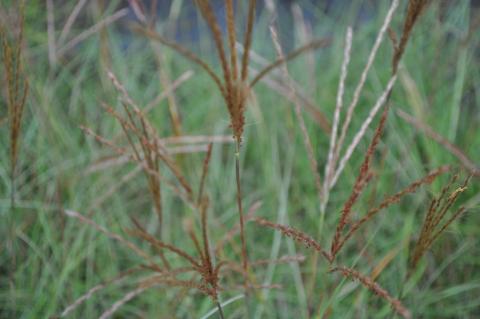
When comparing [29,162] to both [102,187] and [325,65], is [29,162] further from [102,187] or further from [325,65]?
[325,65]

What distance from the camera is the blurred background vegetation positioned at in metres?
1.39

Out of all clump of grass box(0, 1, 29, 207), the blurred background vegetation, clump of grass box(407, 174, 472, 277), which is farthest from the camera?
the blurred background vegetation

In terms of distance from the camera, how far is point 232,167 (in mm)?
1818

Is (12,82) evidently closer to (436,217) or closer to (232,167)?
(436,217)

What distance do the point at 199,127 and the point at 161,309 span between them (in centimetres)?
76

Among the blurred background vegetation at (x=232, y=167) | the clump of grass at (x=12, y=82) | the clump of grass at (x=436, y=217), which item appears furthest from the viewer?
the blurred background vegetation at (x=232, y=167)

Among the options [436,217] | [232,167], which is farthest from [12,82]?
[232,167]

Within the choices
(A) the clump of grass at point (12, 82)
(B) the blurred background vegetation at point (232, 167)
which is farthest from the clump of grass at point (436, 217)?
(A) the clump of grass at point (12, 82)

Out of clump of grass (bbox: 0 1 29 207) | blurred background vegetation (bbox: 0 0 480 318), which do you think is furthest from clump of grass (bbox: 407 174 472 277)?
clump of grass (bbox: 0 1 29 207)

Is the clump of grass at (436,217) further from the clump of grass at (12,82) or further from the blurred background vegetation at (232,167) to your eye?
the clump of grass at (12,82)

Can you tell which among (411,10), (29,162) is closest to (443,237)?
(411,10)

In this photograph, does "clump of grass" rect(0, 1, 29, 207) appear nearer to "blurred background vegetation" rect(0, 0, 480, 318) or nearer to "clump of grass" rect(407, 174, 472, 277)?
"blurred background vegetation" rect(0, 0, 480, 318)

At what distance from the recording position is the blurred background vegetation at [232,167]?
1.39 m

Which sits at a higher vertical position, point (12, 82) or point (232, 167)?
point (12, 82)
